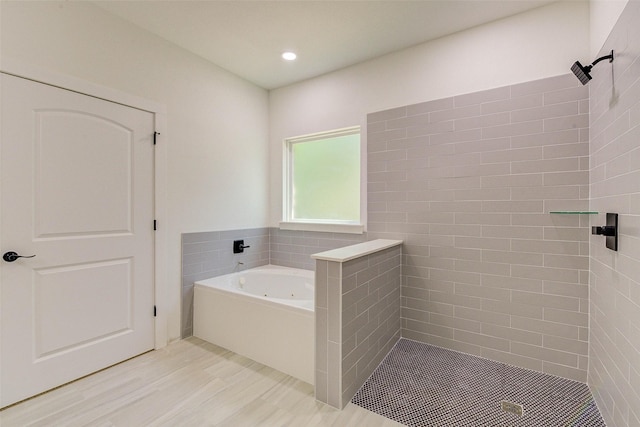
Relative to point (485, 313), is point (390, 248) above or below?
above

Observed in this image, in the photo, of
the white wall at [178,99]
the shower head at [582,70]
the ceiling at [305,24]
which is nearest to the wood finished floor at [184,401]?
the white wall at [178,99]

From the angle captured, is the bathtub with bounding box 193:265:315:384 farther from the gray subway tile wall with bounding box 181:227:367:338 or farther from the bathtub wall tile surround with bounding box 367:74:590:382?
the bathtub wall tile surround with bounding box 367:74:590:382

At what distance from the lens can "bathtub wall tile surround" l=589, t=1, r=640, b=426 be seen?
4.26 feet

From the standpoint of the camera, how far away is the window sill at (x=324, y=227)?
294cm

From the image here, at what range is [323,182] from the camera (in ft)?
10.9

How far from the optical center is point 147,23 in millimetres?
Answer: 2299

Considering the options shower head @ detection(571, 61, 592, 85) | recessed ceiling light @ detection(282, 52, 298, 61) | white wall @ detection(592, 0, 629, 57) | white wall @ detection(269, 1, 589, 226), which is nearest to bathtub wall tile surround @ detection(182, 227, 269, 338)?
white wall @ detection(269, 1, 589, 226)

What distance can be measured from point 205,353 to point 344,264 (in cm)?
156

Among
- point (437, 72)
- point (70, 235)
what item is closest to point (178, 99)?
point (70, 235)

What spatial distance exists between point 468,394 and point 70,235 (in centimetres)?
292

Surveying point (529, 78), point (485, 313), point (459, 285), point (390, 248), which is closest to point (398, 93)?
point (529, 78)

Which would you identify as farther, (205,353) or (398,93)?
(398,93)

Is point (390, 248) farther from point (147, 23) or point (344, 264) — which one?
point (147, 23)

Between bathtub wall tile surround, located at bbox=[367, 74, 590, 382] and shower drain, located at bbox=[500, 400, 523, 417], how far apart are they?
1.74 feet
